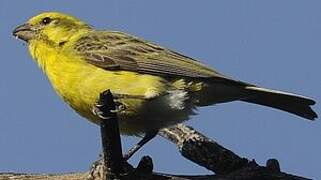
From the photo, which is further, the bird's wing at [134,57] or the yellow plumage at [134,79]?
the bird's wing at [134,57]

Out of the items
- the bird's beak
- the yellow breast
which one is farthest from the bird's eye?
the yellow breast

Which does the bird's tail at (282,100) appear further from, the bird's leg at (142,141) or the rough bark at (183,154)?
the bird's leg at (142,141)

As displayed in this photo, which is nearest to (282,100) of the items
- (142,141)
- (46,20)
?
(142,141)

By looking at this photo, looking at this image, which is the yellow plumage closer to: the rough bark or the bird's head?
the bird's head

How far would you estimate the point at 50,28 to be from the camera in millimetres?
8242

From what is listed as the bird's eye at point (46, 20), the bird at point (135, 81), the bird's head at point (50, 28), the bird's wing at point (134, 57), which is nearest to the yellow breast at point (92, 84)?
the bird at point (135, 81)

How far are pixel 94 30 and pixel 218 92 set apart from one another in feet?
6.24

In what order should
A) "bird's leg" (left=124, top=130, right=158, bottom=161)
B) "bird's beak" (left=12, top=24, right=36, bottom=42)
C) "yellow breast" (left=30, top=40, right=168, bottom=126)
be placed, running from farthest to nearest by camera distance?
"bird's beak" (left=12, top=24, right=36, bottom=42) < "bird's leg" (left=124, top=130, right=158, bottom=161) < "yellow breast" (left=30, top=40, right=168, bottom=126)

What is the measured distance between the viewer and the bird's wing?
742 cm

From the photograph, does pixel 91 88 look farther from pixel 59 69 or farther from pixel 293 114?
pixel 293 114

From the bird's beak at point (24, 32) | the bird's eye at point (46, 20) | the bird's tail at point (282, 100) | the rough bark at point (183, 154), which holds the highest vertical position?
the bird's eye at point (46, 20)

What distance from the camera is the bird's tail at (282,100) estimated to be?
745 cm

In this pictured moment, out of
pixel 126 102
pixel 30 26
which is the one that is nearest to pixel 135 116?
pixel 126 102

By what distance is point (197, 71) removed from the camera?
749cm
